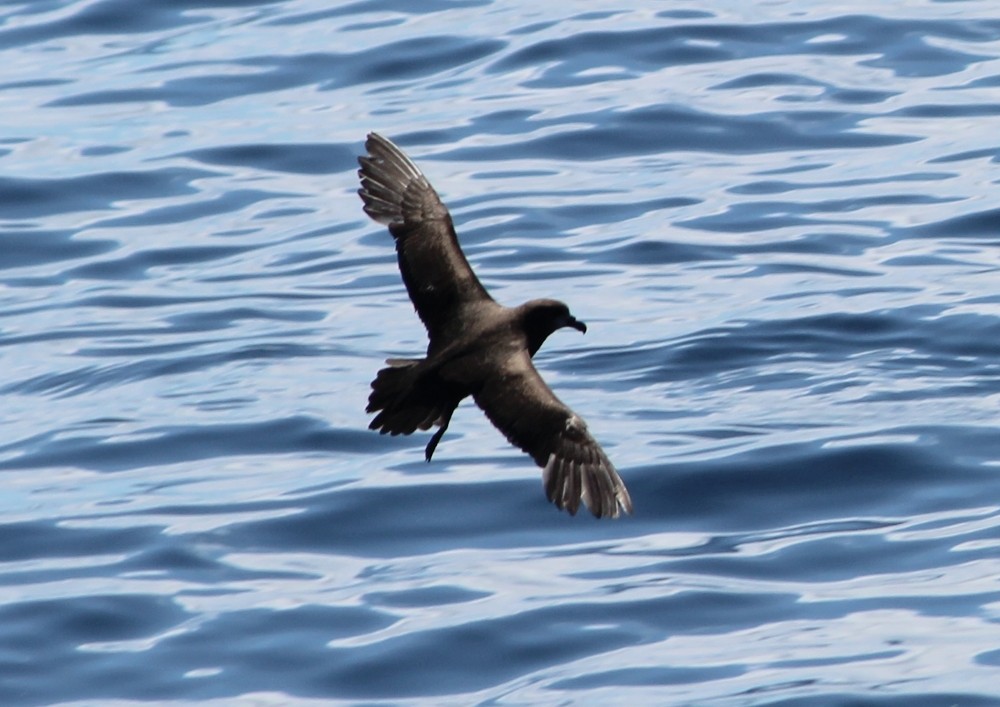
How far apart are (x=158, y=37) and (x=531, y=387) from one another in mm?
12420

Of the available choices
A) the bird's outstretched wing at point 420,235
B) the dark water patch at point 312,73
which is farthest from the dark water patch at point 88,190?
the bird's outstretched wing at point 420,235

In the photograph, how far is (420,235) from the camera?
28.0ft

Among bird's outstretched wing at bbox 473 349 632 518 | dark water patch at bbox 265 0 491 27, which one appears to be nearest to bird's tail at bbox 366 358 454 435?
bird's outstretched wing at bbox 473 349 632 518

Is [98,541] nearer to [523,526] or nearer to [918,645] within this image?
[523,526]

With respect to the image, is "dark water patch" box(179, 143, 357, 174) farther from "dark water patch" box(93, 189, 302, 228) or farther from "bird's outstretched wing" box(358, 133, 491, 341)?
"bird's outstretched wing" box(358, 133, 491, 341)

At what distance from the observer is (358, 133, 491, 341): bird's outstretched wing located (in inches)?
321

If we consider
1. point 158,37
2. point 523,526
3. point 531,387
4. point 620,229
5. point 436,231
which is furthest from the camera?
point 158,37

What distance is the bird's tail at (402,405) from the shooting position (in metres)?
7.48

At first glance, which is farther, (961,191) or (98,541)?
(961,191)

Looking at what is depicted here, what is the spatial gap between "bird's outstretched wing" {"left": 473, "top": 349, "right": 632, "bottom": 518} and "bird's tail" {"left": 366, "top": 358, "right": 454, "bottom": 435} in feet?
0.56

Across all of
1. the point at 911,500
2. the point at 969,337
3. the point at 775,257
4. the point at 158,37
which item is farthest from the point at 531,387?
the point at 158,37

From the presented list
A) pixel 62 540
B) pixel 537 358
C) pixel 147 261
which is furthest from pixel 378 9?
pixel 62 540

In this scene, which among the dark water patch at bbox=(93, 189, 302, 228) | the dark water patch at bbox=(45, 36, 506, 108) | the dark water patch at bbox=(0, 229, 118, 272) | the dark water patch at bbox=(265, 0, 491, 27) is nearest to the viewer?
the dark water patch at bbox=(0, 229, 118, 272)

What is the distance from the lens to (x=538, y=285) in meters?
13.1
